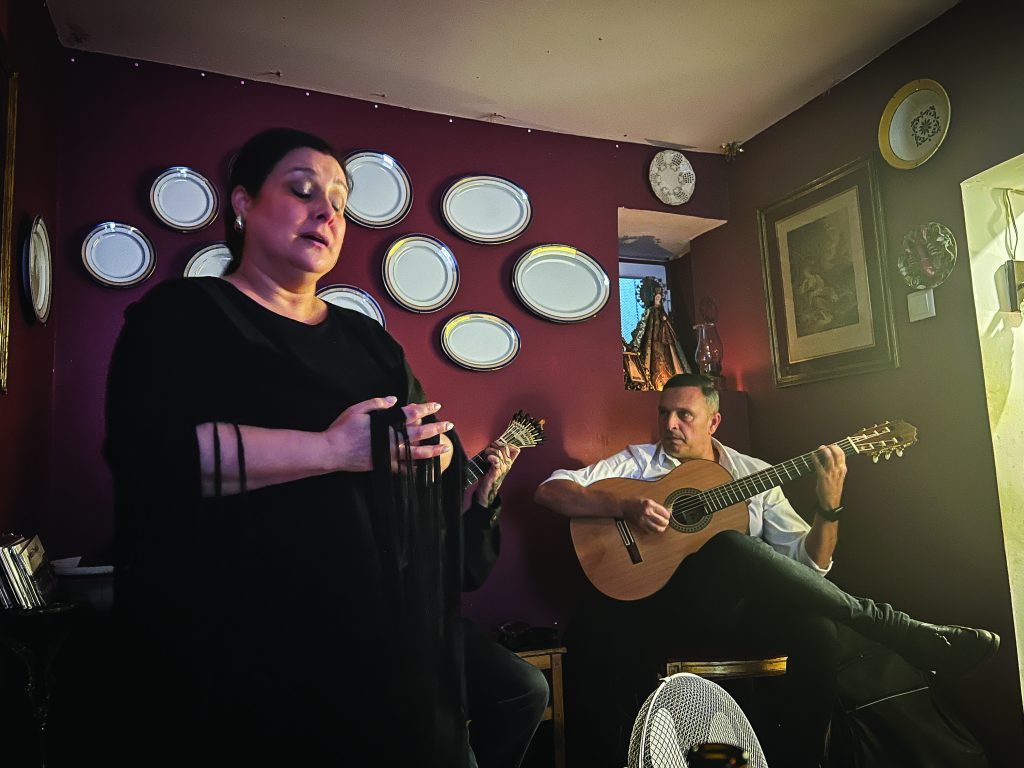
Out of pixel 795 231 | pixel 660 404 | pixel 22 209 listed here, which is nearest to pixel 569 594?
pixel 660 404

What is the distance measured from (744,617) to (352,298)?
1662 millimetres

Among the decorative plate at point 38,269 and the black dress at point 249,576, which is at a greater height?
the decorative plate at point 38,269

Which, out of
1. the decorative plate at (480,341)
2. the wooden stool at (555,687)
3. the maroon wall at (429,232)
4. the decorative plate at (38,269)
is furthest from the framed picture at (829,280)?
the decorative plate at (38,269)

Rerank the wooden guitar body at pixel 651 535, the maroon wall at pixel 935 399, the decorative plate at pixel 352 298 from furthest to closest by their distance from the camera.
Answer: the decorative plate at pixel 352 298 < the wooden guitar body at pixel 651 535 < the maroon wall at pixel 935 399

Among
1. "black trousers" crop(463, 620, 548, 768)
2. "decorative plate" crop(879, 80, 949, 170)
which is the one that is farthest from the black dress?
"decorative plate" crop(879, 80, 949, 170)

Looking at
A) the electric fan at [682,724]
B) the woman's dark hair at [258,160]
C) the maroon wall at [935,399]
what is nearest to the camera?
the electric fan at [682,724]

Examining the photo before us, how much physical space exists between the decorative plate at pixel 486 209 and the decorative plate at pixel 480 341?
0.30 m

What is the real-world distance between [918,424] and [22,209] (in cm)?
269

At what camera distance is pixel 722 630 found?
7.50 ft

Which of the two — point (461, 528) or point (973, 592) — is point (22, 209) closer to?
point (461, 528)

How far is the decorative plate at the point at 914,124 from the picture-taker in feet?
7.61

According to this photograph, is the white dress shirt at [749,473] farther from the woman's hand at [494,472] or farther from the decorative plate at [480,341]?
the decorative plate at [480,341]

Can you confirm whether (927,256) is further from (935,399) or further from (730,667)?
(730,667)

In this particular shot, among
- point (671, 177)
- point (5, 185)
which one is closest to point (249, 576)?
point (5, 185)
